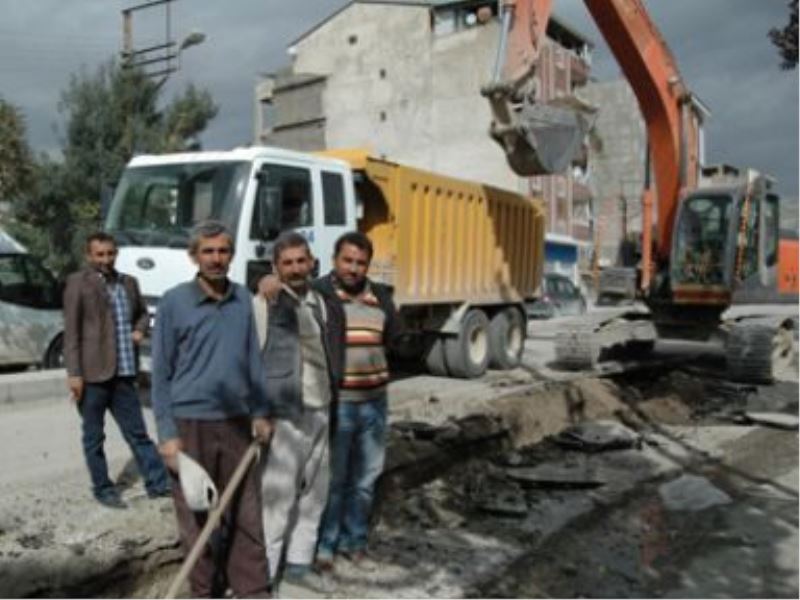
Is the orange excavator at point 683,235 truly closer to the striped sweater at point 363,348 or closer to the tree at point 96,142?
the striped sweater at point 363,348

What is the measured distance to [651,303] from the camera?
1345 centimetres

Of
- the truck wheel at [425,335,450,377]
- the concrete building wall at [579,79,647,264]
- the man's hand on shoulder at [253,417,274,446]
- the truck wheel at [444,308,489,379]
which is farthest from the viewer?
the concrete building wall at [579,79,647,264]

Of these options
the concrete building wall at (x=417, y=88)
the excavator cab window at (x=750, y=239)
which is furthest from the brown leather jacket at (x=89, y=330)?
the concrete building wall at (x=417, y=88)

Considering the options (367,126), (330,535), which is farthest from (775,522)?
(367,126)

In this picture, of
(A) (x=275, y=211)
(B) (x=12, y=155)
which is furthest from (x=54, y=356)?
(A) (x=275, y=211)

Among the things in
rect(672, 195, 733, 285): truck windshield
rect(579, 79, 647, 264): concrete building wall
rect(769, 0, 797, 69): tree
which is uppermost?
rect(579, 79, 647, 264): concrete building wall

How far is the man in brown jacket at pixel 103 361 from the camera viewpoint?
19.1 feet

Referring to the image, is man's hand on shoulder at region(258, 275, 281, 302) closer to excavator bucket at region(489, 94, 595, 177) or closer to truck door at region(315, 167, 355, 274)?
truck door at region(315, 167, 355, 274)

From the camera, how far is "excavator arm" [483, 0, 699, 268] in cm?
998

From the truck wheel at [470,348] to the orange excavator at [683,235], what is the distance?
111 centimetres

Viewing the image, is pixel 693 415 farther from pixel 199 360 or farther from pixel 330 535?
pixel 199 360

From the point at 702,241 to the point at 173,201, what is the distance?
7025mm

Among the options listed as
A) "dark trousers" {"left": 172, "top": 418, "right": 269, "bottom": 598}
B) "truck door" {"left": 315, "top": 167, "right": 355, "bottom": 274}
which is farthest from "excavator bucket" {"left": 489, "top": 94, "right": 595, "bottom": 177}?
"dark trousers" {"left": 172, "top": 418, "right": 269, "bottom": 598}

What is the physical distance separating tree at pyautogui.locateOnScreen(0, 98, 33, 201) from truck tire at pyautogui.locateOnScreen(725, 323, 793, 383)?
10.1 m
